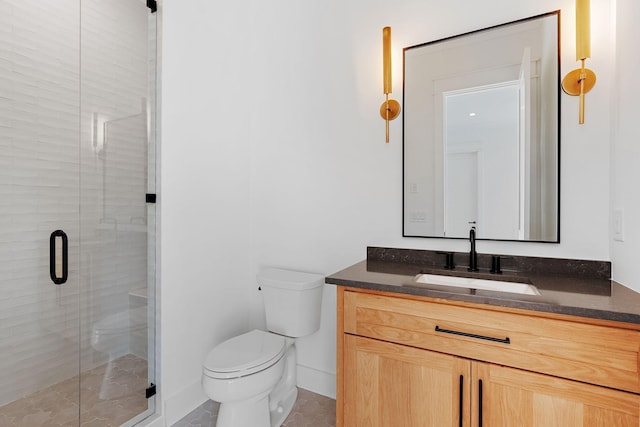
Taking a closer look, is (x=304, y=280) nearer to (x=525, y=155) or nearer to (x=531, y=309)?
(x=531, y=309)

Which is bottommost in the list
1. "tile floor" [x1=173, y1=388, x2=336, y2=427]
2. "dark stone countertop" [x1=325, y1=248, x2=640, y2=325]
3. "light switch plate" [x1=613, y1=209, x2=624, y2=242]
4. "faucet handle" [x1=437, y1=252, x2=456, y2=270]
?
"tile floor" [x1=173, y1=388, x2=336, y2=427]

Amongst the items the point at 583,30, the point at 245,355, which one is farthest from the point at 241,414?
the point at 583,30

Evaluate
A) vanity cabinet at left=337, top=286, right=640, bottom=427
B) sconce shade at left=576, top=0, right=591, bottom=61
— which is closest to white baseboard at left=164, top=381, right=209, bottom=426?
vanity cabinet at left=337, top=286, right=640, bottom=427

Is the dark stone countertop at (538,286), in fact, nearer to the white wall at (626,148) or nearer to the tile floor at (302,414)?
the white wall at (626,148)

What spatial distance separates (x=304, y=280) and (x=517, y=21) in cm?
166

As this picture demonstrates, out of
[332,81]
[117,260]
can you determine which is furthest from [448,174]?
[117,260]

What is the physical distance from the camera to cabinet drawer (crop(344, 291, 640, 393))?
933mm

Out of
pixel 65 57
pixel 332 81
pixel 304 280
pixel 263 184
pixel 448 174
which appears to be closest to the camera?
pixel 65 57

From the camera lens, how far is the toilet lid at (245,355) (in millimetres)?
1457

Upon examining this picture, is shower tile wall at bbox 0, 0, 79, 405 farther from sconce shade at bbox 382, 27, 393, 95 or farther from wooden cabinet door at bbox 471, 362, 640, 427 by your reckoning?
wooden cabinet door at bbox 471, 362, 640, 427

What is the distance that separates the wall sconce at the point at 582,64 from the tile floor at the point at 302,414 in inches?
75.5

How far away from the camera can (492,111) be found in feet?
5.26

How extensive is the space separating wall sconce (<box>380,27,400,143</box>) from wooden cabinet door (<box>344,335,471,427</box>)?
1.14 metres

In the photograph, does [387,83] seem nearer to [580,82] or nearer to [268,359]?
[580,82]
